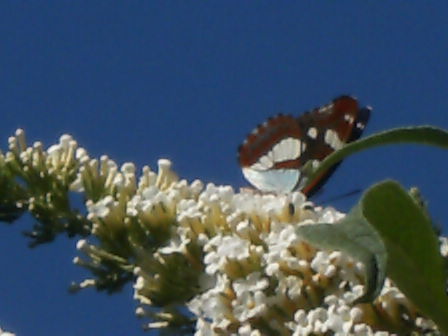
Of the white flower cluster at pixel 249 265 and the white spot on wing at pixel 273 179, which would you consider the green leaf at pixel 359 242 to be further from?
the white spot on wing at pixel 273 179

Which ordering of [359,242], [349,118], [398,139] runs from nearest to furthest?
[359,242] < [398,139] < [349,118]

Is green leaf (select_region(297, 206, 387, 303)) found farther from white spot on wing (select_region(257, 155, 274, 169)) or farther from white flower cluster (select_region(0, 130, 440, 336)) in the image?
white spot on wing (select_region(257, 155, 274, 169))

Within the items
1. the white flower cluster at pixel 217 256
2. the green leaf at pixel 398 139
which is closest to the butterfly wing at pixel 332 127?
the white flower cluster at pixel 217 256

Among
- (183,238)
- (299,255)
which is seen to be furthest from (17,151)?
(299,255)

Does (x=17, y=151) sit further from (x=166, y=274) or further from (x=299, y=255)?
(x=299, y=255)

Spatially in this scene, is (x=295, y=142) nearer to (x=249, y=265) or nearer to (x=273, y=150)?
(x=273, y=150)

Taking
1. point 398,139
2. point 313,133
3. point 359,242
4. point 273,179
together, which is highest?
point 313,133

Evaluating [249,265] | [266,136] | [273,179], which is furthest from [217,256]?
[266,136]
